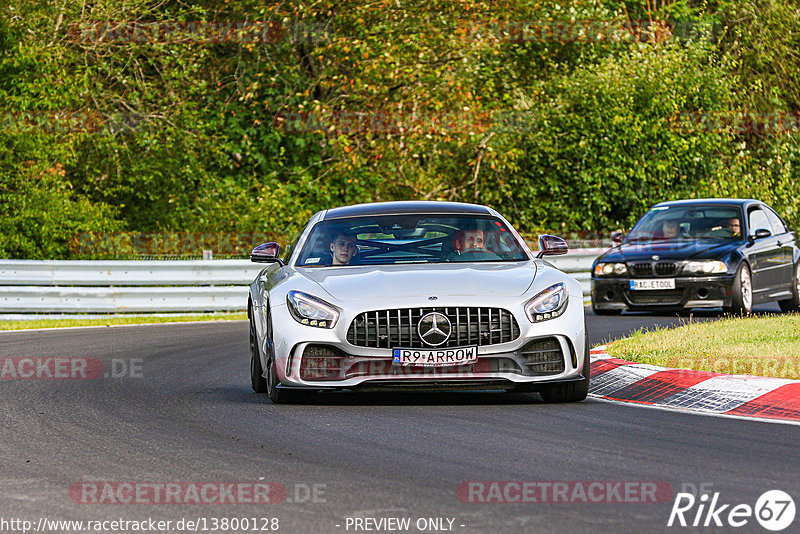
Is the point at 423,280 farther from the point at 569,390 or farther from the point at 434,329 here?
the point at 569,390

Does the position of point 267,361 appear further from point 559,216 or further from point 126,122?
point 559,216

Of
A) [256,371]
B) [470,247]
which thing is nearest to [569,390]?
[470,247]

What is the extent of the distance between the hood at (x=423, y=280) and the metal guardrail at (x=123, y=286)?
10.5m

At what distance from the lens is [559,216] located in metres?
28.2

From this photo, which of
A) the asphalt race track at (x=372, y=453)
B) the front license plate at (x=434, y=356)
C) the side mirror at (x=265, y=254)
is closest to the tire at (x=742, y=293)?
the asphalt race track at (x=372, y=453)

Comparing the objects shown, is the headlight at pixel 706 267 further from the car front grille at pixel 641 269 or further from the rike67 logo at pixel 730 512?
the rike67 logo at pixel 730 512

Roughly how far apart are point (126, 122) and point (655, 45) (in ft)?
38.3

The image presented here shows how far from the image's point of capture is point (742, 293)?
55.9 ft

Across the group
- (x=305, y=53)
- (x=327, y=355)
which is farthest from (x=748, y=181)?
(x=327, y=355)

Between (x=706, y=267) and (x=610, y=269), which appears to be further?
(x=610, y=269)

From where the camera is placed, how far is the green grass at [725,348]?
979 cm

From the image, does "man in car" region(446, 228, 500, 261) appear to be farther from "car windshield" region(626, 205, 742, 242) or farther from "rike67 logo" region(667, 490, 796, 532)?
"car windshield" region(626, 205, 742, 242)

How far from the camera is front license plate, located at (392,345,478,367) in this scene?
335 inches

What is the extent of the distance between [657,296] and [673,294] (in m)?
0.23
